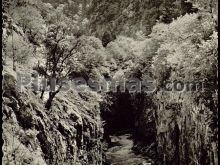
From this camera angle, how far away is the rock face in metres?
13.6

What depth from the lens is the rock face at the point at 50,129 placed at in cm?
1361

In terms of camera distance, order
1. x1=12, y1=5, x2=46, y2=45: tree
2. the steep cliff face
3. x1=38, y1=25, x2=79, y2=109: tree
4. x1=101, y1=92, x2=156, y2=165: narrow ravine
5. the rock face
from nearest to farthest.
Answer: the steep cliff face → the rock face → x1=38, y1=25, x2=79, y2=109: tree → x1=12, y1=5, x2=46, y2=45: tree → x1=101, y1=92, x2=156, y2=165: narrow ravine

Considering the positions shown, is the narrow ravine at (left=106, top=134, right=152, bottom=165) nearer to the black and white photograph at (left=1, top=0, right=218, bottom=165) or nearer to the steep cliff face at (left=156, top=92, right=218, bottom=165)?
the black and white photograph at (left=1, top=0, right=218, bottom=165)

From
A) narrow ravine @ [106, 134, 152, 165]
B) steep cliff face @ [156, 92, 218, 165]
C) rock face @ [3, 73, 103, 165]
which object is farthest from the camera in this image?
narrow ravine @ [106, 134, 152, 165]

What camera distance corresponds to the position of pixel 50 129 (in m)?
17.4

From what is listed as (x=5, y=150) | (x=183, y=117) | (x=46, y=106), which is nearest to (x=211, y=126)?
(x=183, y=117)

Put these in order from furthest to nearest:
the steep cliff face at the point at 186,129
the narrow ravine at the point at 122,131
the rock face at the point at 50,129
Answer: the narrow ravine at the point at 122,131 < the rock face at the point at 50,129 < the steep cliff face at the point at 186,129

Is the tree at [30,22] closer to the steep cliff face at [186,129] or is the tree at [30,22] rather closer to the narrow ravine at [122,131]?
the narrow ravine at [122,131]

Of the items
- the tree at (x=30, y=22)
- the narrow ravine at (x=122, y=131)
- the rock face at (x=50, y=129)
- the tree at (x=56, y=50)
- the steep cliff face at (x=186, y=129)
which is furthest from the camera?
the narrow ravine at (x=122, y=131)

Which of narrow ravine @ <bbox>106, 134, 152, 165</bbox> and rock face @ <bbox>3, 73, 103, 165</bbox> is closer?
rock face @ <bbox>3, 73, 103, 165</bbox>

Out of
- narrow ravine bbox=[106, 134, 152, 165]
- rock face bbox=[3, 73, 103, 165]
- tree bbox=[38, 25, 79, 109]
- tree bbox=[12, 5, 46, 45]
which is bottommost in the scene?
narrow ravine bbox=[106, 134, 152, 165]

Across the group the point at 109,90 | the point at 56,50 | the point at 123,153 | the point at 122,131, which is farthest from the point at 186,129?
the point at 122,131

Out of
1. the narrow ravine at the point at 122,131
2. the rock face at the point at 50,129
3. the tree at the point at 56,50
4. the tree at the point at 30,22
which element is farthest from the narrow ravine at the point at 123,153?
the tree at the point at 30,22

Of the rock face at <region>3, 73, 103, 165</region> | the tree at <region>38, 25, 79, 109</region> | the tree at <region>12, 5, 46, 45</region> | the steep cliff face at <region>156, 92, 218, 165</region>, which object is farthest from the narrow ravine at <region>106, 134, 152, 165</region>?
the tree at <region>12, 5, 46, 45</region>
